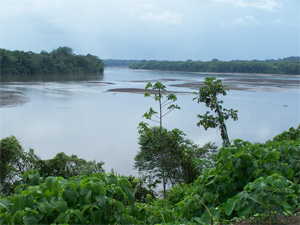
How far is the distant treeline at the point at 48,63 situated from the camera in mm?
48969

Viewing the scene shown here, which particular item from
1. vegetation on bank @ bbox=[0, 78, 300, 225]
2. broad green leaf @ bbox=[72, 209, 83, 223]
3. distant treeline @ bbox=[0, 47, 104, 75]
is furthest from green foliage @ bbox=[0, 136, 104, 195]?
distant treeline @ bbox=[0, 47, 104, 75]

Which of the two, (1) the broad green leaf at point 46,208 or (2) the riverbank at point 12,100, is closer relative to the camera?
(1) the broad green leaf at point 46,208

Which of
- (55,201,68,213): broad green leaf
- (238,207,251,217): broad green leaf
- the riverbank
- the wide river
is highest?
(55,201,68,213): broad green leaf

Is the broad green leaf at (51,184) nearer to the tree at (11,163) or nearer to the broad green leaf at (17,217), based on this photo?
the broad green leaf at (17,217)

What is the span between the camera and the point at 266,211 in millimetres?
2518

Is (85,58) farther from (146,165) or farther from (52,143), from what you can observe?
(146,165)

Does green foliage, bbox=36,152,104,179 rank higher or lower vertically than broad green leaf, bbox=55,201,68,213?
lower

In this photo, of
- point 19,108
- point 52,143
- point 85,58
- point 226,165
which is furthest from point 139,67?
point 226,165

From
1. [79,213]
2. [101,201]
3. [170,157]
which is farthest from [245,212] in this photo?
[170,157]

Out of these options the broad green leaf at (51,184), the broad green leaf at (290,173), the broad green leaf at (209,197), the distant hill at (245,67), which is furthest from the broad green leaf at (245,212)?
the distant hill at (245,67)

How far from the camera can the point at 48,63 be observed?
5669cm

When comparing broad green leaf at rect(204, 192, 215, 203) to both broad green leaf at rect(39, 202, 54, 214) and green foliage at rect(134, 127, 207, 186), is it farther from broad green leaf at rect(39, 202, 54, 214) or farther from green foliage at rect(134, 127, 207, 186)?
green foliage at rect(134, 127, 207, 186)

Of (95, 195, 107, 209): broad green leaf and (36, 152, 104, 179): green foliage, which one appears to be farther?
(36, 152, 104, 179): green foliage

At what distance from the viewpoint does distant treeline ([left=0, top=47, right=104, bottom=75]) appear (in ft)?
161
